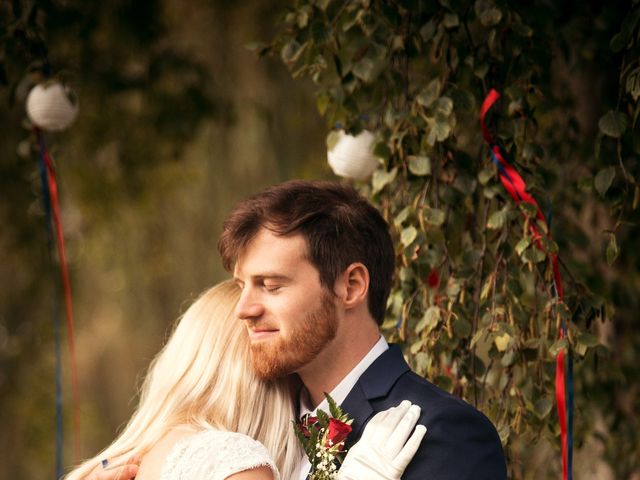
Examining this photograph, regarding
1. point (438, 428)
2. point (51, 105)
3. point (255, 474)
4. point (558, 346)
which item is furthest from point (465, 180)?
point (51, 105)

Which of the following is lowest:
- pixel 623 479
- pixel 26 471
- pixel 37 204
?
pixel 623 479

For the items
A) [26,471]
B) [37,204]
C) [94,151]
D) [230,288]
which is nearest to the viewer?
[230,288]

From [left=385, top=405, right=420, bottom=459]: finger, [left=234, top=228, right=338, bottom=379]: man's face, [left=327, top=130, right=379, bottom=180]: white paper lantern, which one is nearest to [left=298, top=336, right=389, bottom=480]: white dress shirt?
[left=234, top=228, right=338, bottom=379]: man's face

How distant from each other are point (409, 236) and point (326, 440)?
621 millimetres

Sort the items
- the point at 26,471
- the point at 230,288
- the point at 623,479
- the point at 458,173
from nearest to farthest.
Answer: the point at 230,288 → the point at 458,173 → the point at 623,479 → the point at 26,471

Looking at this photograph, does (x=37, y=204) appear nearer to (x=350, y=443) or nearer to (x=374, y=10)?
(x=374, y=10)

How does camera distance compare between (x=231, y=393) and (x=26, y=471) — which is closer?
(x=231, y=393)

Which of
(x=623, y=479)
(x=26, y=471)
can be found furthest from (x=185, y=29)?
(x=26, y=471)

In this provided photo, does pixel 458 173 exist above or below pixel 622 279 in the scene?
above

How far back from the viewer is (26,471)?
7.59 m

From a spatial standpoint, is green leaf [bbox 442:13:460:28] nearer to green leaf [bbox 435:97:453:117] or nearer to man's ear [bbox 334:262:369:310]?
green leaf [bbox 435:97:453:117]

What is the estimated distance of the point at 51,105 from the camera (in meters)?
3.34

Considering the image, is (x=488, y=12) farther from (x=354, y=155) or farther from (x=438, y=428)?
(x=438, y=428)

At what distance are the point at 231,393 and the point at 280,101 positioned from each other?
3439 millimetres
